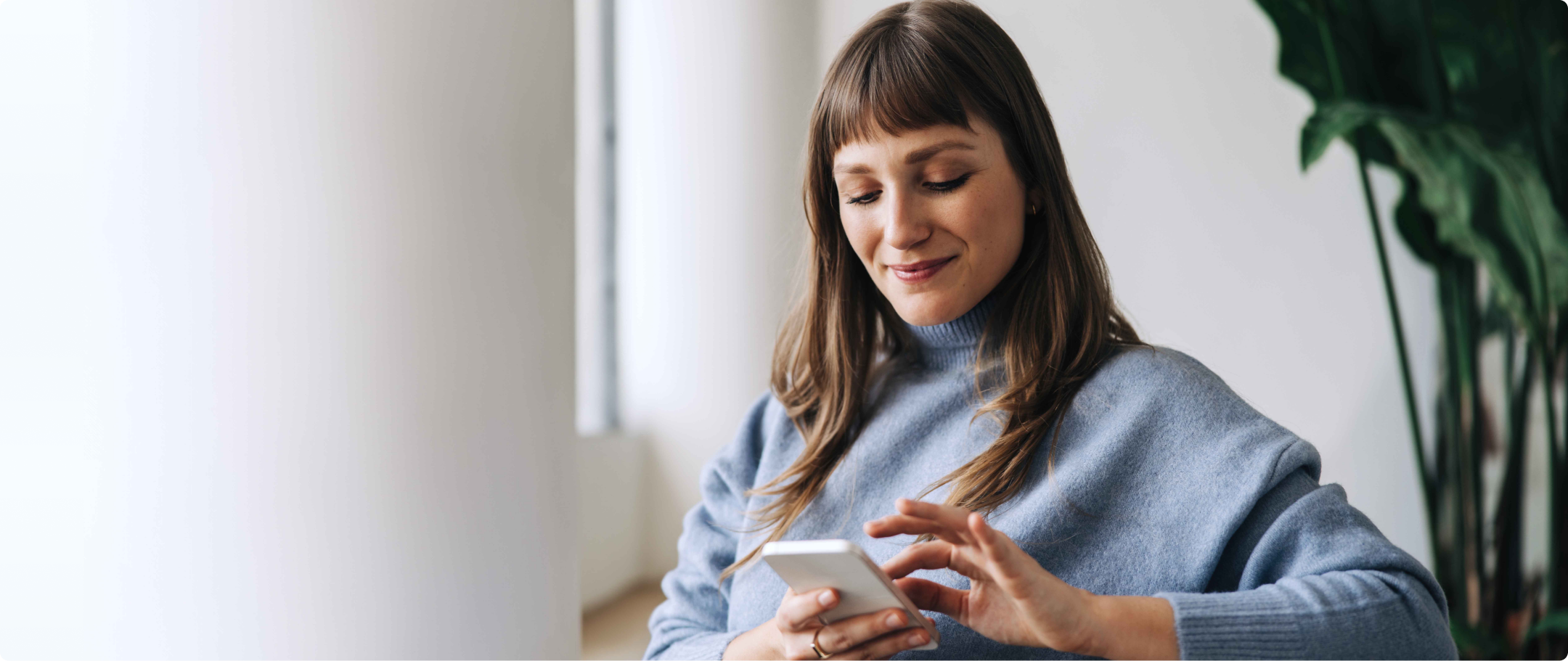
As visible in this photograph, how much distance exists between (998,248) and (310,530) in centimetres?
75

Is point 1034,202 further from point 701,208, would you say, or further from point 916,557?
point 701,208

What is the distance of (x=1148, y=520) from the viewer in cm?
85

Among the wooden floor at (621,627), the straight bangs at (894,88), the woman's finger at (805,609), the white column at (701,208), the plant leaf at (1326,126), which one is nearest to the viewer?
the woman's finger at (805,609)

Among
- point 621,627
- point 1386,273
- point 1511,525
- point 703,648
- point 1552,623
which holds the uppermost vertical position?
point 1386,273

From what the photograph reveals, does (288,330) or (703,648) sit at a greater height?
(288,330)

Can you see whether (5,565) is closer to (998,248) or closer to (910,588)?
(910,588)

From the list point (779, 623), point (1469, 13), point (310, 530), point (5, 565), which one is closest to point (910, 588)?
point (779, 623)

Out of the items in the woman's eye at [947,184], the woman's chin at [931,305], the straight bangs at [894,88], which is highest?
the straight bangs at [894,88]

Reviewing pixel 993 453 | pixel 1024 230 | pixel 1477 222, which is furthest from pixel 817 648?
pixel 1477 222

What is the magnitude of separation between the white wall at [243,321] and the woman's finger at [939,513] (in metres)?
0.64

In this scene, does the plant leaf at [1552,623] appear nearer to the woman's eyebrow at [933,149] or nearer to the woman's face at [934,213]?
the woman's face at [934,213]

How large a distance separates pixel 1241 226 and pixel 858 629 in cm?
212

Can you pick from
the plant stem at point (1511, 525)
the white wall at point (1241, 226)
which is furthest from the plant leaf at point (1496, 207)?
the white wall at point (1241, 226)

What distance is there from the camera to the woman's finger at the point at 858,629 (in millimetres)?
764
